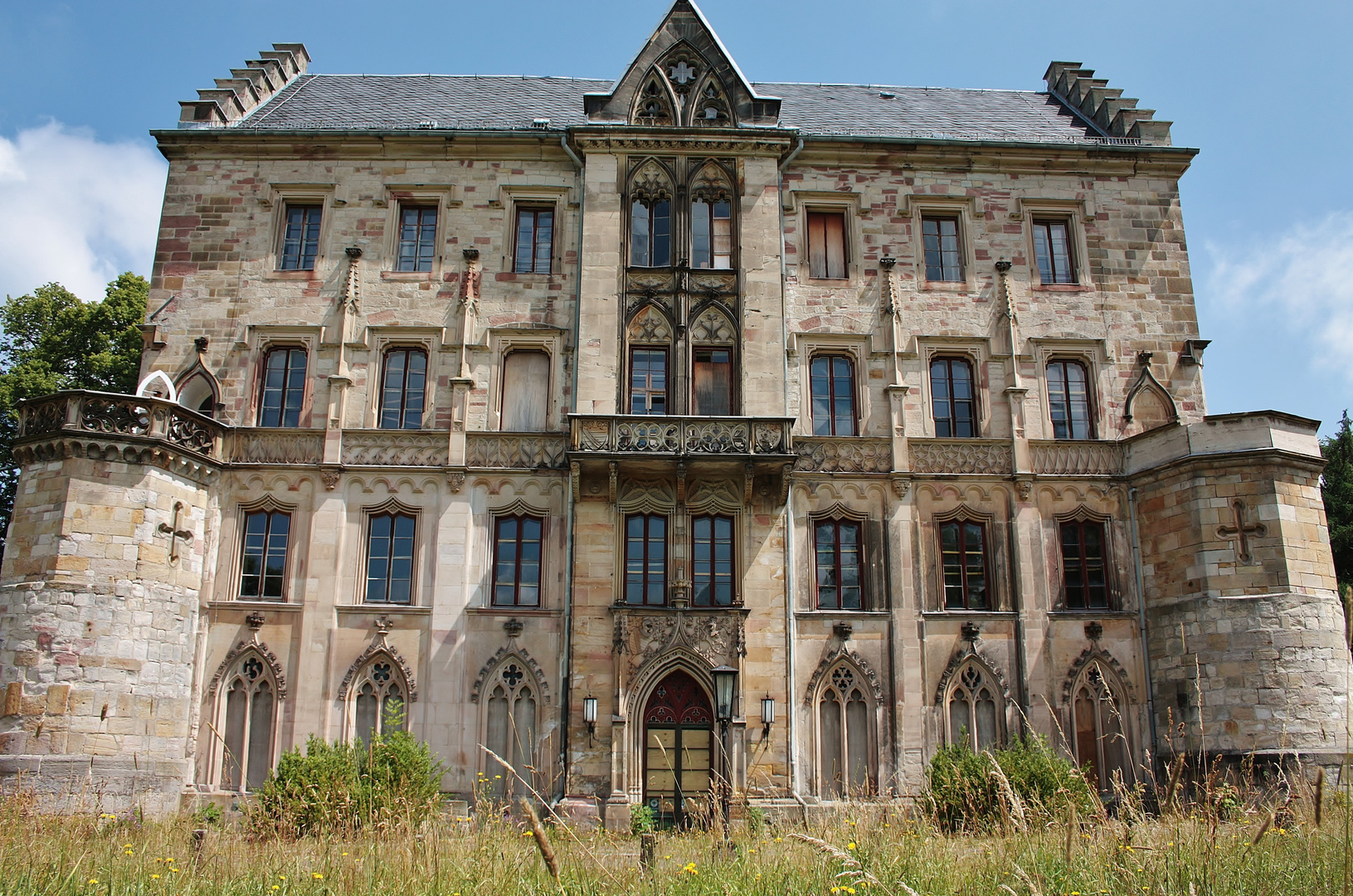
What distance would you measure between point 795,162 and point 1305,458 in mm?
13962

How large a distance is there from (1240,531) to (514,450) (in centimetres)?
1634

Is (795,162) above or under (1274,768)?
above

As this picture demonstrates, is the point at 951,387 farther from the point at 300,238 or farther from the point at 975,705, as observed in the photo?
the point at 300,238

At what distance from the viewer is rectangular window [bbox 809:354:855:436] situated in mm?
23984

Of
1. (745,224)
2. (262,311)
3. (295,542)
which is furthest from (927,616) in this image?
(262,311)

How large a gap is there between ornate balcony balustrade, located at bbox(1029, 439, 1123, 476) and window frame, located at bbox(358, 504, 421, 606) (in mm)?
14917

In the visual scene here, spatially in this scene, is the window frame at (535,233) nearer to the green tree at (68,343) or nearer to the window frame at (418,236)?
the window frame at (418,236)

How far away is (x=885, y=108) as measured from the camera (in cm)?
2912

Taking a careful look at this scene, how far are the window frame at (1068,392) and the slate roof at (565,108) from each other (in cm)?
623

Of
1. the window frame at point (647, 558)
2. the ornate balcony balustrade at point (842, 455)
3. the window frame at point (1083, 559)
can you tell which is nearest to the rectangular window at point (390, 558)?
the window frame at point (647, 558)

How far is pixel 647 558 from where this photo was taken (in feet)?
73.5

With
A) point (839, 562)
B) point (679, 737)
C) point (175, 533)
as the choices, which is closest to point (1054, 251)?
point (839, 562)

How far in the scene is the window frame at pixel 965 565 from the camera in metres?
23.0

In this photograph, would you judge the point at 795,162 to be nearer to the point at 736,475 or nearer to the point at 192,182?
the point at 736,475
